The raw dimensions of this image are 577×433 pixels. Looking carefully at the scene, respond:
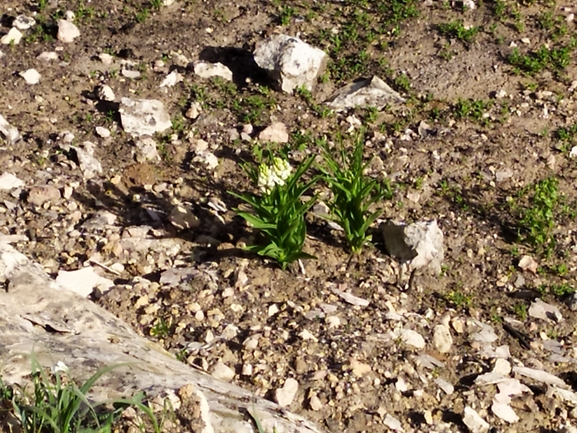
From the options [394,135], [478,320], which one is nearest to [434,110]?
[394,135]

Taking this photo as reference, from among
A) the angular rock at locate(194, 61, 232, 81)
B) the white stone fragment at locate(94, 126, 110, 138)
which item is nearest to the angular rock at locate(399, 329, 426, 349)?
the white stone fragment at locate(94, 126, 110, 138)

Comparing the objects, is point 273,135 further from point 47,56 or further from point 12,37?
point 12,37

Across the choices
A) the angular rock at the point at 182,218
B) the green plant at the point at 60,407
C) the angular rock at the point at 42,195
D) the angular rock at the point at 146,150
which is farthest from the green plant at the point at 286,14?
the green plant at the point at 60,407

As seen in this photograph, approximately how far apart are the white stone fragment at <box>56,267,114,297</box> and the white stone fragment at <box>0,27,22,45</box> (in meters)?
3.07

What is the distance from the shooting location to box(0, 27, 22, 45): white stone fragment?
23.7ft

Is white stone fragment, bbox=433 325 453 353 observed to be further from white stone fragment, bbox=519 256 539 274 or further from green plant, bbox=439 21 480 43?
green plant, bbox=439 21 480 43

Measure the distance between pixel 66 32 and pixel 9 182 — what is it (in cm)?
213

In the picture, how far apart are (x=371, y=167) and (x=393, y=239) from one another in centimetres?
94

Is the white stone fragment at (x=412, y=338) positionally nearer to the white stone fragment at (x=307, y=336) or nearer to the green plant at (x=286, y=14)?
the white stone fragment at (x=307, y=336)

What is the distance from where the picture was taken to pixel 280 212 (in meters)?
5.01

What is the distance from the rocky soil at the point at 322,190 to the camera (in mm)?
4621

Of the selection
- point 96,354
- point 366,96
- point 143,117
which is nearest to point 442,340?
point 96,354

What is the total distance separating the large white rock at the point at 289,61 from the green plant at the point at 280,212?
193cm

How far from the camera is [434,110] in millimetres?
A: 6812
